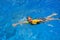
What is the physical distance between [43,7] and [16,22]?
428mm

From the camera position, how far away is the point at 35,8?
5.93 ft

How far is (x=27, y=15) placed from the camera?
1711 mm

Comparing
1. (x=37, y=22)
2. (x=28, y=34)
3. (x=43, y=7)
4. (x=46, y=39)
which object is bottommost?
(x=46, y=39)

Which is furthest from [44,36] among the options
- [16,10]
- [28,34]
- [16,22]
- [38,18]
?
[16,10]

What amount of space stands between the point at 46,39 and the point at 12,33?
391 millimetres

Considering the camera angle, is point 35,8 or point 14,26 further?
point 35,8

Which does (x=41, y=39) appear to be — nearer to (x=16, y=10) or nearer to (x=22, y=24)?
(x=22, y=24)

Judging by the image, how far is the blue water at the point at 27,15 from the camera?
1487mm

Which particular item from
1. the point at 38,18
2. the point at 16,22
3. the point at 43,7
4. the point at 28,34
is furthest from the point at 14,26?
the point at 43,7

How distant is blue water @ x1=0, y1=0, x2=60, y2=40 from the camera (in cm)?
149

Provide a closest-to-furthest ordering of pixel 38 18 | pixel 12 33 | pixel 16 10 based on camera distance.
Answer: pixel 12 33
pixel 38 18
pixel 16 10

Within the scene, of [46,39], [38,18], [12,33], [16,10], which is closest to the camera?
[46,39]

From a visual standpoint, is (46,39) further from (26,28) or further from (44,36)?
(26,28)

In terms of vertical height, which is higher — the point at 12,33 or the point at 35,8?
the point at 35,8
